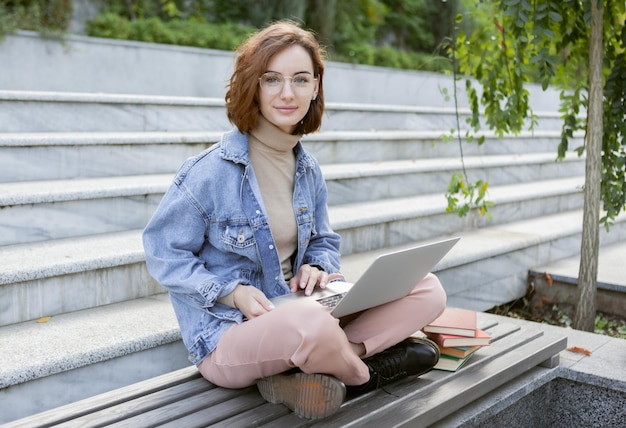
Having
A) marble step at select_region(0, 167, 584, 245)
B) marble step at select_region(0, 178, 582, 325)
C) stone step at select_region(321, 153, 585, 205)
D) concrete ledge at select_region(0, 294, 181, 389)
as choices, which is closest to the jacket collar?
concrete ledge at select_region(0, 294, 181, 389)

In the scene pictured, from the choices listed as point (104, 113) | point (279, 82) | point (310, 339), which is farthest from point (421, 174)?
point (310, 339)

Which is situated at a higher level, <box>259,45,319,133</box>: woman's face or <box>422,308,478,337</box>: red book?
<box>259,45,319,133</box>: woman's face

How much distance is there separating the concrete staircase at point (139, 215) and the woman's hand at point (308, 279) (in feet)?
1.82

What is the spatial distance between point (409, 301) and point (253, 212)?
527mm

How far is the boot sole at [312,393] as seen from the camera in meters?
1.83

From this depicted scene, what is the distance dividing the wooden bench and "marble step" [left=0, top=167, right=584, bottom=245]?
3.83ft

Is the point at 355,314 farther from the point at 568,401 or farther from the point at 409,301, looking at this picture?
the point at 568,401

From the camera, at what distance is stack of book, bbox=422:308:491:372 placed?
7.53ft

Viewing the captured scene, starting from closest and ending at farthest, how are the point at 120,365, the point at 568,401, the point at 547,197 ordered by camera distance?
1. the point at 120,365
2. the point at 568,401
3. the point at 547,197

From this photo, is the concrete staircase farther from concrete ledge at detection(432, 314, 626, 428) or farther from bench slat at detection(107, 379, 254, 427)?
concrete ledge at detection(432, 314, 626, 428)

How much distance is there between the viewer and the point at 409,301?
2.12 meters

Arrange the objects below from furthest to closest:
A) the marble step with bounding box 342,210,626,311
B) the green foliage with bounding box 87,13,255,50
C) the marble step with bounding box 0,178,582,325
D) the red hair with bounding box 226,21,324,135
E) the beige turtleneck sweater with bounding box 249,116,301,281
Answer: the green foliage with bounding box 87,13,255,50, the marble step with bounding box 342,210,626,311, the marble step with bounding box 0,178,582,325, the beige turtleneck sweater with bounding box 249,116,301,281, the red hair with bounding box 226,21,324,135

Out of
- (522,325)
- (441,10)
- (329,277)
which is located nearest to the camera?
(329,277)

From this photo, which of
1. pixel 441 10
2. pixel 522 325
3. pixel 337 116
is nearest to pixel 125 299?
pixel 522 325
